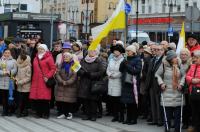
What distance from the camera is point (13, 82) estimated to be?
13.2 meters

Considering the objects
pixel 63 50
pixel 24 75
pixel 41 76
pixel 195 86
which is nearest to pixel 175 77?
pixel 195 86

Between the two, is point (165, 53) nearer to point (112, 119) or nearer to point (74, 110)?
point (112, 119)

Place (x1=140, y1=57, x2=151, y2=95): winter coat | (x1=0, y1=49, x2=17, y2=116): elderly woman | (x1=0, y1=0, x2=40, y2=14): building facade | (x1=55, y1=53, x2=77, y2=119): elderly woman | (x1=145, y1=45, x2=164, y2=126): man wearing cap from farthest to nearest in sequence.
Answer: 1. (x1=0, y1=0, x2=40, y2=14): building facade
2. (x1=0, y1=49, x2=17, y2=116): elderly woman
3. (x1=55, y1=53, x2=77, y2=119): elderly woman
4. (x1=140, y1=57, x2=151, y2=95): winter coat
5. (x1=145, y1=45, x2=164, y2=126): man wearing cap

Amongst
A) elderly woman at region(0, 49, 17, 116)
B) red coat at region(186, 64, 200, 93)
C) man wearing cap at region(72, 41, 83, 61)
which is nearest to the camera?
red coat at region(186, 64, 200, 93)

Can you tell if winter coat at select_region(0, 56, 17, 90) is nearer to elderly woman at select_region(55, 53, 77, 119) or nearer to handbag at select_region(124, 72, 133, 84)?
elderly woman at select_region(55, 53, 77, 119)

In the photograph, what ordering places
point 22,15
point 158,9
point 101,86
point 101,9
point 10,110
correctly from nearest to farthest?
point 101,86 → point 10,110 → point 22,15 → point 158,9 → point 101,9

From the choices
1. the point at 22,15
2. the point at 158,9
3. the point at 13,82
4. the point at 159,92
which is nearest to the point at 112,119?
the point at 159,92

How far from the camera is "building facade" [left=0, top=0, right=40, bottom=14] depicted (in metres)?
64.4

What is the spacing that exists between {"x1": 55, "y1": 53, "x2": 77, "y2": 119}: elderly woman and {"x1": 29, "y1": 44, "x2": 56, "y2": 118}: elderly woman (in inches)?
8.2

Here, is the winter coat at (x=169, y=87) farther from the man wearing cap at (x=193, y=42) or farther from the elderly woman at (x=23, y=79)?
the elderly woman at (x=23, y=79)

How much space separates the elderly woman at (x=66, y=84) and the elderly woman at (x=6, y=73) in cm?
115

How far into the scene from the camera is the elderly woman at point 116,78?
12414mm

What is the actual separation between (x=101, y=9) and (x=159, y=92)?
247 ft

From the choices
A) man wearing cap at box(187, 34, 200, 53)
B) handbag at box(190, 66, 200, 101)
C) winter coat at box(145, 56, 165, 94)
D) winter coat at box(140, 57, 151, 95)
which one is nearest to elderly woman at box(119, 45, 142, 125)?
winter coat at box(140, 57, 151, 95)
